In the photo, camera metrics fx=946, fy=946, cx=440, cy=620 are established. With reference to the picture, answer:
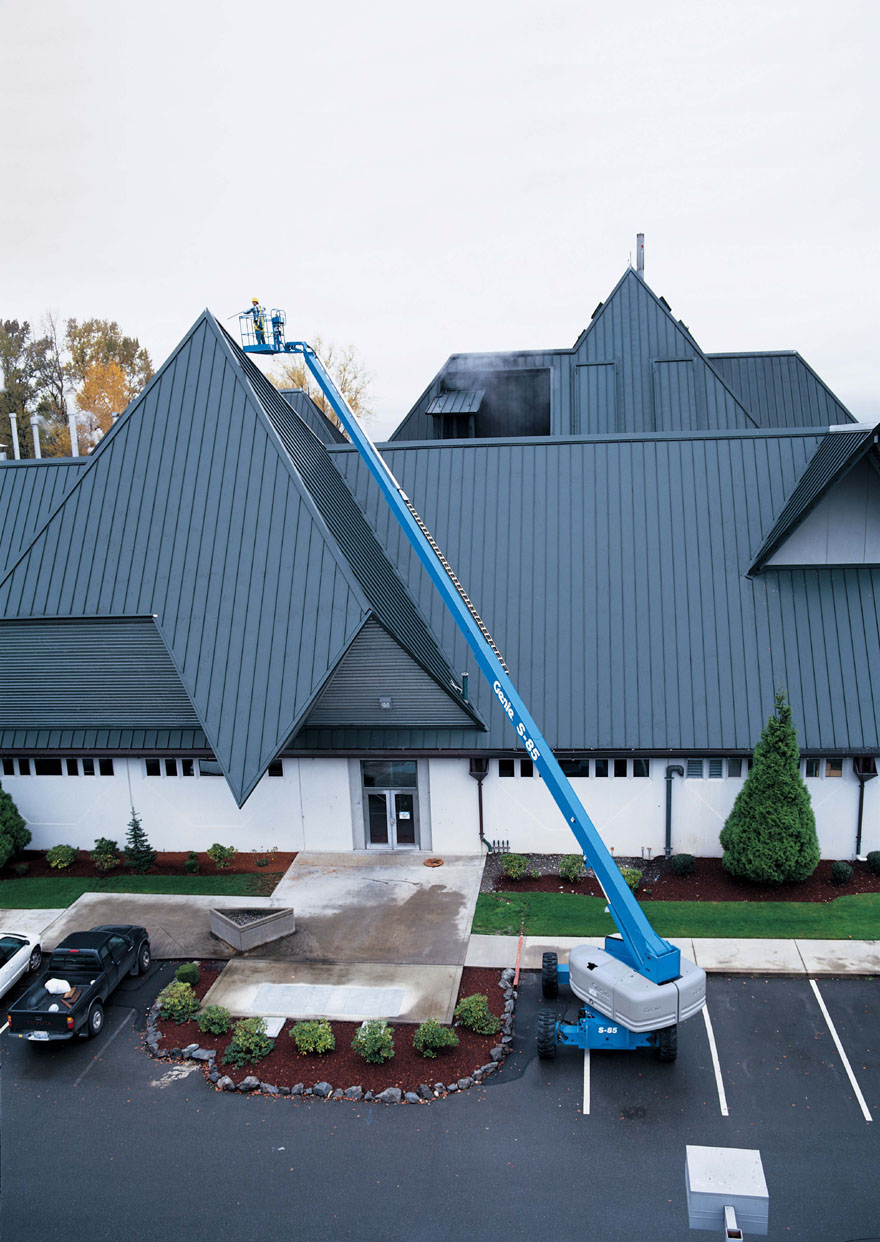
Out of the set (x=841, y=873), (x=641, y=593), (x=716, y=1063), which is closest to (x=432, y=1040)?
(x=716, y=1063)

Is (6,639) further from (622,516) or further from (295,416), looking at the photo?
(622,516)

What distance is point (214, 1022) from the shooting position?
17.0 metres

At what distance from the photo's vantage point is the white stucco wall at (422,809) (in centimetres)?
2352

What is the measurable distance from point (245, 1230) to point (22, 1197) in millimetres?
3467

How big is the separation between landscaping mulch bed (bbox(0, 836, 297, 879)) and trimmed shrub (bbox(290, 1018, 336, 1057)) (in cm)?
780

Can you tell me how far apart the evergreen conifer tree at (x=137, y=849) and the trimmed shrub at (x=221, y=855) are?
1573mm

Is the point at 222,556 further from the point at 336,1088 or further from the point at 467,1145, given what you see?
the point at 467,1145

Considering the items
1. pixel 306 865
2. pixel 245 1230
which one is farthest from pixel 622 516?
pixel 245 1230

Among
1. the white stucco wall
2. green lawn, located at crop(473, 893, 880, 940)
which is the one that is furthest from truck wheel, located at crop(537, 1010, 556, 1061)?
the white stucco wall

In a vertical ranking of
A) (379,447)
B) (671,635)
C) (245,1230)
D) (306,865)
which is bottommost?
(245,1230)

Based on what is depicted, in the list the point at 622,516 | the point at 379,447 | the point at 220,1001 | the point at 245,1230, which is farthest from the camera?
the point at 379,447

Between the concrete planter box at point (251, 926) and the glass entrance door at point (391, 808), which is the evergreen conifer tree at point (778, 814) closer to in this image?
the glass entrance door at point (391, 808)

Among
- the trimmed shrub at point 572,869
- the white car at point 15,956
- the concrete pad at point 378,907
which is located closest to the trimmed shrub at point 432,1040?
the concrete pad at point 378,907

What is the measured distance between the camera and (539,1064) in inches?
631
